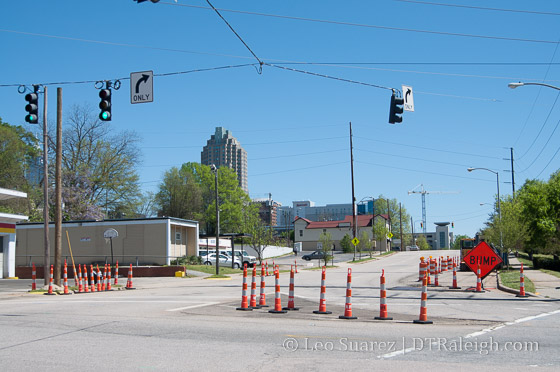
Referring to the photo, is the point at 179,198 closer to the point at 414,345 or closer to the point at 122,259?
the point at 122,259

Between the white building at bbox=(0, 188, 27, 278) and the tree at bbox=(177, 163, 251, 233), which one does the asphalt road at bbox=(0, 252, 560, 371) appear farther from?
the tree at bbox=(177, 163, 251, 233)

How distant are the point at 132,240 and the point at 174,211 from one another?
38462 mm

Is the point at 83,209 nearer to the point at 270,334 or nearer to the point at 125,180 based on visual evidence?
the point at 125,180

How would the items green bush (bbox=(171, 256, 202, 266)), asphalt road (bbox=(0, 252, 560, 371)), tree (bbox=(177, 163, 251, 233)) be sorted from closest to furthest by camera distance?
1. asphalt road (bbox=(0, 252, 560, 371))
2. green bush (bbox=(171, 256, 202, 266))
3. tree (bbox=(177, 163, 251, 233))

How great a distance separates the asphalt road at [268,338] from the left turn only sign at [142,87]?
21.1 feet

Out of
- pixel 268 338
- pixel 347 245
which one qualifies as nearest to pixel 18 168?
pixel 347 245

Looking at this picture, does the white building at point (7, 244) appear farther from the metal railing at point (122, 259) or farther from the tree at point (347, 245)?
the tree at point (347, 245)

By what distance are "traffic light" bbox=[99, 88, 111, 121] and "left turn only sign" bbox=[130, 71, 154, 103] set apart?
740 millimetres

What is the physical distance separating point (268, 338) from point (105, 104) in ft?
35.8

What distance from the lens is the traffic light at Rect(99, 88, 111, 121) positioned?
17.4 m

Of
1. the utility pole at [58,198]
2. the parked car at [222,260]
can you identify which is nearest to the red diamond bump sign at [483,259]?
the utility pole at [58,198]

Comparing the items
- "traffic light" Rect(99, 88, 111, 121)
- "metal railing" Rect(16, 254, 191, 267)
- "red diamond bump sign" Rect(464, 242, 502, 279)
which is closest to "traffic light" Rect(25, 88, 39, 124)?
"traffic light" Rect(99, 88, 111, 121)

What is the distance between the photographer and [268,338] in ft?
31.2

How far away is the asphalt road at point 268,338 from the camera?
754cm
